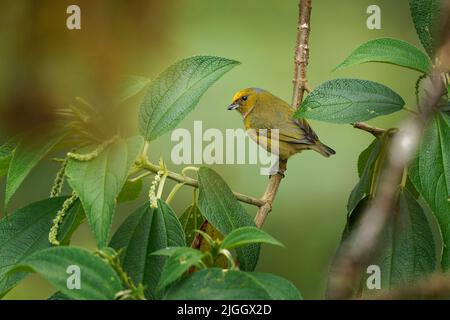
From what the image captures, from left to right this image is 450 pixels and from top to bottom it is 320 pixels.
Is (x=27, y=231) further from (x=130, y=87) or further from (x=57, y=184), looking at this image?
(x=130, y=87)

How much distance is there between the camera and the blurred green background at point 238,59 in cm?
117

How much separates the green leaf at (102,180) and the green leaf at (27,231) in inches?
2.7

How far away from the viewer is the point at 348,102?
0.67 m

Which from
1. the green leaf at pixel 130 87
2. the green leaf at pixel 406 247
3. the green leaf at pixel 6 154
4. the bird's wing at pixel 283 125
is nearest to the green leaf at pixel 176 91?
the green leaf at pixel 130 87

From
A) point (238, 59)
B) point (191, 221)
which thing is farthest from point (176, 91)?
point (238, 59)

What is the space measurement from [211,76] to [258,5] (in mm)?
912

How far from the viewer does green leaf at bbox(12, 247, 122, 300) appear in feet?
1.71

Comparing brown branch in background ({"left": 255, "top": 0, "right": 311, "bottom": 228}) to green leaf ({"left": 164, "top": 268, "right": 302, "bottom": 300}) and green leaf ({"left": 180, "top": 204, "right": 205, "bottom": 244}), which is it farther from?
green leaf ({"left": 164, "top": 268, "right": 302, "bottom": 300})

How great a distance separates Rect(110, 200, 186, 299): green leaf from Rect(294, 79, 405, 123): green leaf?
14cm

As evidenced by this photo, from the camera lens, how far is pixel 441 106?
0.69 m

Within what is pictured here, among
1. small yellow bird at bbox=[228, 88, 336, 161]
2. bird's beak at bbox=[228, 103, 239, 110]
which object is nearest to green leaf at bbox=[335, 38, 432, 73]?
small yellow bird at bbox=[228, 88, 336, 161]

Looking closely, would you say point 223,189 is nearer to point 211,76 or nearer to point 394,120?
point 211,76

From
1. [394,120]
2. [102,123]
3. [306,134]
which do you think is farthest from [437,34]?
[394,120]

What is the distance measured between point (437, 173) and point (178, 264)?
0.85ft
